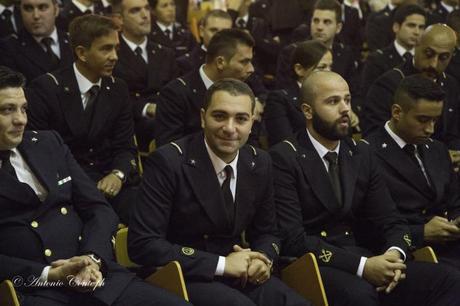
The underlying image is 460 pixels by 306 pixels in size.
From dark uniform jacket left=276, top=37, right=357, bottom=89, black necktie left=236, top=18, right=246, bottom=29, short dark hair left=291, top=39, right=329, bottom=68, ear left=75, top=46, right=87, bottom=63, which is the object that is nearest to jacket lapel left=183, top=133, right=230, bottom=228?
ear left=75, top=46, right=87, bottom=63

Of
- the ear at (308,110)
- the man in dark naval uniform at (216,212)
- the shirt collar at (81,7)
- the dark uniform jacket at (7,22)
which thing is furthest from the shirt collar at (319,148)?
the shirt collar at (81,7)

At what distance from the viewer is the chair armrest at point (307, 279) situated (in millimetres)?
3098

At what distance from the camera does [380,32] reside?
22.5 ft

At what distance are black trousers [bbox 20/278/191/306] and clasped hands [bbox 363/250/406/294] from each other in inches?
34.1

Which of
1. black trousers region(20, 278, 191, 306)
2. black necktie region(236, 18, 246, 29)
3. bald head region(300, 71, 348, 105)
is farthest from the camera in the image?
black necktie region(236, 18, 246, 29)

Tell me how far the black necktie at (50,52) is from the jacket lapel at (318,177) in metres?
2.02

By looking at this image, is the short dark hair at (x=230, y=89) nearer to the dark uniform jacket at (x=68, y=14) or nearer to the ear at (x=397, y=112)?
the ear at (x=397, y=112)

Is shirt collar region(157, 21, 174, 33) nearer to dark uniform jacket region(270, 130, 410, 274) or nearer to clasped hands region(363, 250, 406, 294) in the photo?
dark uniform jacket region(270, 130, 410, 274)

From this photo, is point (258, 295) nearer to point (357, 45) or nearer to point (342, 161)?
point (342, 161)

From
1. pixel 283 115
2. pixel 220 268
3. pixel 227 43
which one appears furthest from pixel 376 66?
pixel 220 268

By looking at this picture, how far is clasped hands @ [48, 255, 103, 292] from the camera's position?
280 cm

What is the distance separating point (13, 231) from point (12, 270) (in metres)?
0.18

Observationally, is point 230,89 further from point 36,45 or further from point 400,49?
point 400,49

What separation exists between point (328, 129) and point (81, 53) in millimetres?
1425
